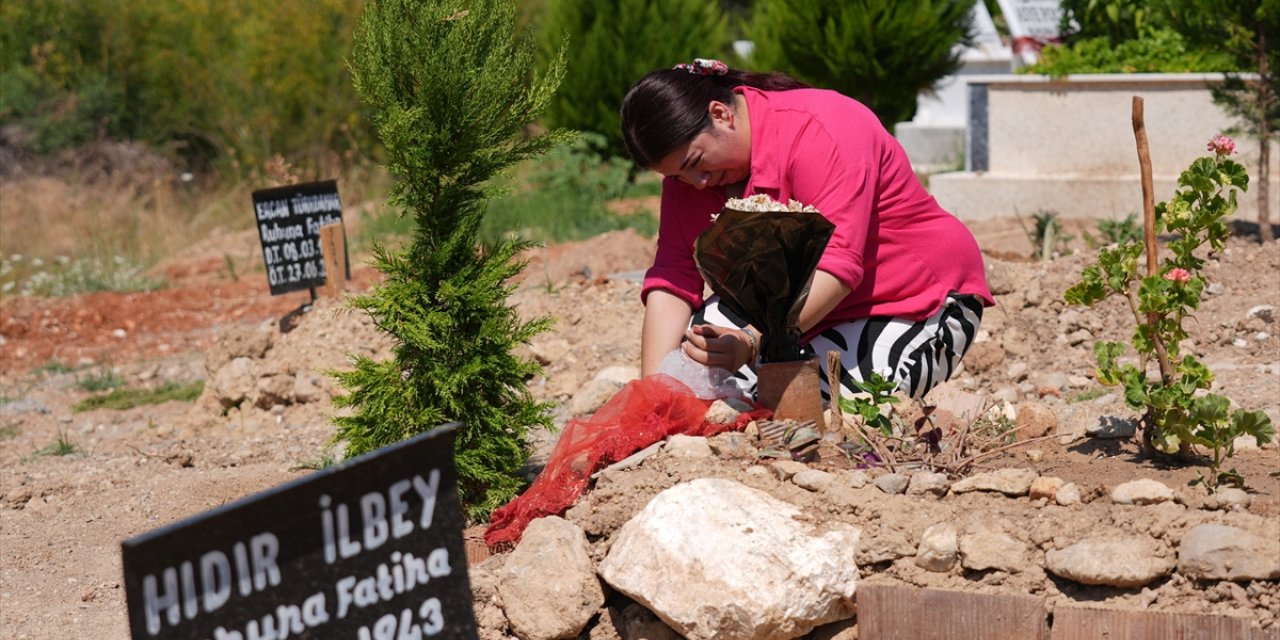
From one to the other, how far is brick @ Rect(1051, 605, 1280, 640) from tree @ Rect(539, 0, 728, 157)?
36.8 ft

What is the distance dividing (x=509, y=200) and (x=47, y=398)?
4.78 metres

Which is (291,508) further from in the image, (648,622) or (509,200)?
(509,200)

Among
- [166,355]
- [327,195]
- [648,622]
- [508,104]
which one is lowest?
[166,355]

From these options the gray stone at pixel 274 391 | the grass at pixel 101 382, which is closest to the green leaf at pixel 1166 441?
the gray stone at pixel 274 391

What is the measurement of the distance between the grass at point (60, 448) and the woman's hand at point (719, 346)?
3381mm

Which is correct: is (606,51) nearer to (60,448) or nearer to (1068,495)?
(60,448)

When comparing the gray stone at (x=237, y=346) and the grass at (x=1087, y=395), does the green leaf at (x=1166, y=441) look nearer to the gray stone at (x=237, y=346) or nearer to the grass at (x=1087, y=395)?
the grass at (x=1087, y=395)

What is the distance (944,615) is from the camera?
9.84ft

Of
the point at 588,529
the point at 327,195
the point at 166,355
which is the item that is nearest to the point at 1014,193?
the point at 327,195

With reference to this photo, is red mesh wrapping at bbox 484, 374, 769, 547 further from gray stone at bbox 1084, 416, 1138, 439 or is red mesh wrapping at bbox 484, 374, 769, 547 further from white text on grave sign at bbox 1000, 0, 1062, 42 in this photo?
white text on grave sign at bbox 1000, 0, 1062, 42

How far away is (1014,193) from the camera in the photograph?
32.8 feet

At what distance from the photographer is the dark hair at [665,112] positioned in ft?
12.2

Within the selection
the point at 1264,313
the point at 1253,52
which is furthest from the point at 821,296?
the point at 1253,52

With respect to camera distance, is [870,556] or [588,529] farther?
[588,529]
